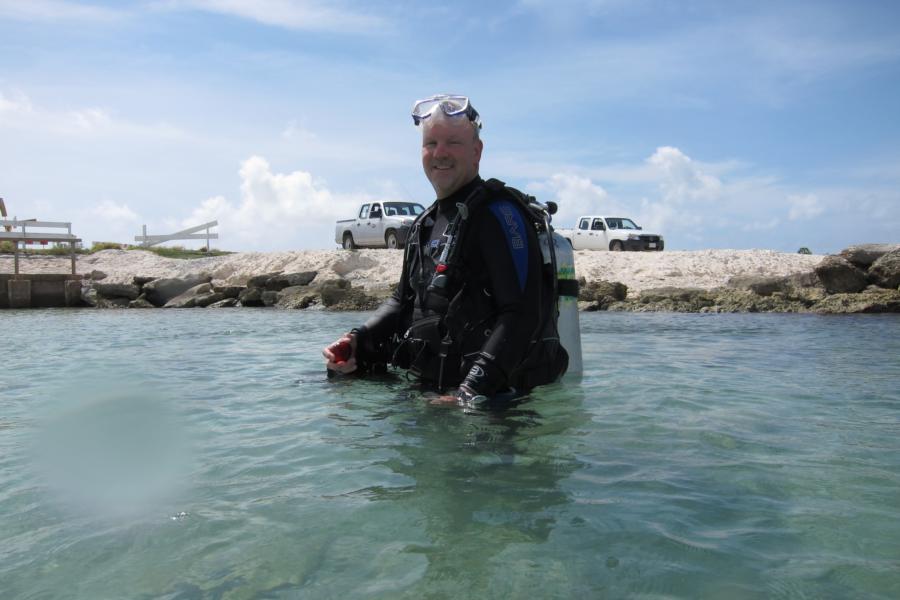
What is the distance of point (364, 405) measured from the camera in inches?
166

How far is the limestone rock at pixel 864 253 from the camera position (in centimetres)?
1602

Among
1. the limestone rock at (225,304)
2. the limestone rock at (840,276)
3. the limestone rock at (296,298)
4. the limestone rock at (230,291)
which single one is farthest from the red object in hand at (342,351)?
the limestone rock at (230,291)

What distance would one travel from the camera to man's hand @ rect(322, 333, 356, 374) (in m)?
4.51

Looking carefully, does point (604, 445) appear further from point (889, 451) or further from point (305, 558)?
point (305, 558)

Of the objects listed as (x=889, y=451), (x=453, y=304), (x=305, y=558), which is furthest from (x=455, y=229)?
(x=889, y=451)

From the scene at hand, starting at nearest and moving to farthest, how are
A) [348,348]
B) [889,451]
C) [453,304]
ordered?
[889,451]
[453,304]
[348,348]

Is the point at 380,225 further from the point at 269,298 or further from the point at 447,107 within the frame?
the point at 447,107

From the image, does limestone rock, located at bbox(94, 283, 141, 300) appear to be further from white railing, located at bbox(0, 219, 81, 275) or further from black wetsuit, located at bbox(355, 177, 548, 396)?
black wetsuit, located at bbox(355, 177, 548, 396)

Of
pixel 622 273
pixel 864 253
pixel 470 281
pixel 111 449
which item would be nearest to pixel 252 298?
pixel 622 273

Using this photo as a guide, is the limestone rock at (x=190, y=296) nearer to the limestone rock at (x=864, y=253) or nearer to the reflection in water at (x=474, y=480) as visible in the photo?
the limestone rock at (x=864, y=253)

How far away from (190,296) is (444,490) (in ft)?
61.7

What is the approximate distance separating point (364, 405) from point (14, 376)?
3597 mm

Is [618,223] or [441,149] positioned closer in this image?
[441,149]

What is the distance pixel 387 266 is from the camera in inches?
829
